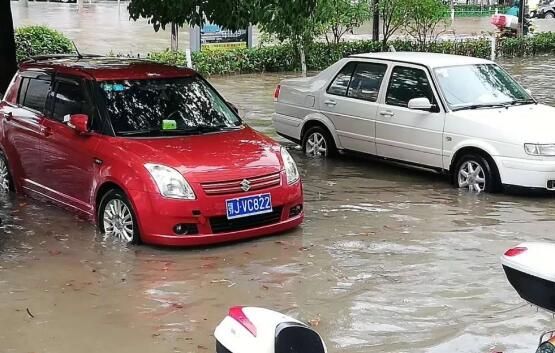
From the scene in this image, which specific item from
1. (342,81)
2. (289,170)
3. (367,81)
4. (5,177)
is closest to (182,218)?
(289,170)

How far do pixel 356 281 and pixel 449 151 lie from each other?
3.72m

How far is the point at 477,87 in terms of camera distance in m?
9.84

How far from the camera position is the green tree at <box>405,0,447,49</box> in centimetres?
Answer: 2262

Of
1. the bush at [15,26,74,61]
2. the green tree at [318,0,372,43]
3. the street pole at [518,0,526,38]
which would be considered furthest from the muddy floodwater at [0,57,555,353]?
the street pole at [518,0,526,38]

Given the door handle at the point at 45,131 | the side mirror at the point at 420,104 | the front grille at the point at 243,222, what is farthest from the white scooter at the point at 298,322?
the side mirror at the point at 420,104

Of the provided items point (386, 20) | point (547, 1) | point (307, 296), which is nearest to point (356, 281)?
point (307, 296)

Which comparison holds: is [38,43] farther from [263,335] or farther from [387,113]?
[263,335]

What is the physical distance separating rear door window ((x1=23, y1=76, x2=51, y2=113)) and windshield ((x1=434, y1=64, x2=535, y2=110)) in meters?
4.68

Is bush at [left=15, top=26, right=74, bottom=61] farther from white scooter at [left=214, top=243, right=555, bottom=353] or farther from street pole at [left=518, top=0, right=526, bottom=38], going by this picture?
street pole at [left=518, top=0, right=526, bottom=38]

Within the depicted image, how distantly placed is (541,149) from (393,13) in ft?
49.0

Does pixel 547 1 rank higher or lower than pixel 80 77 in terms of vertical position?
higher

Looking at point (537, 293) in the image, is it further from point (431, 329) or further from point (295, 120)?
point (295, 120)

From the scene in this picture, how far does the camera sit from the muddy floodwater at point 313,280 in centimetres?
515

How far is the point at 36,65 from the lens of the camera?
8.68m
